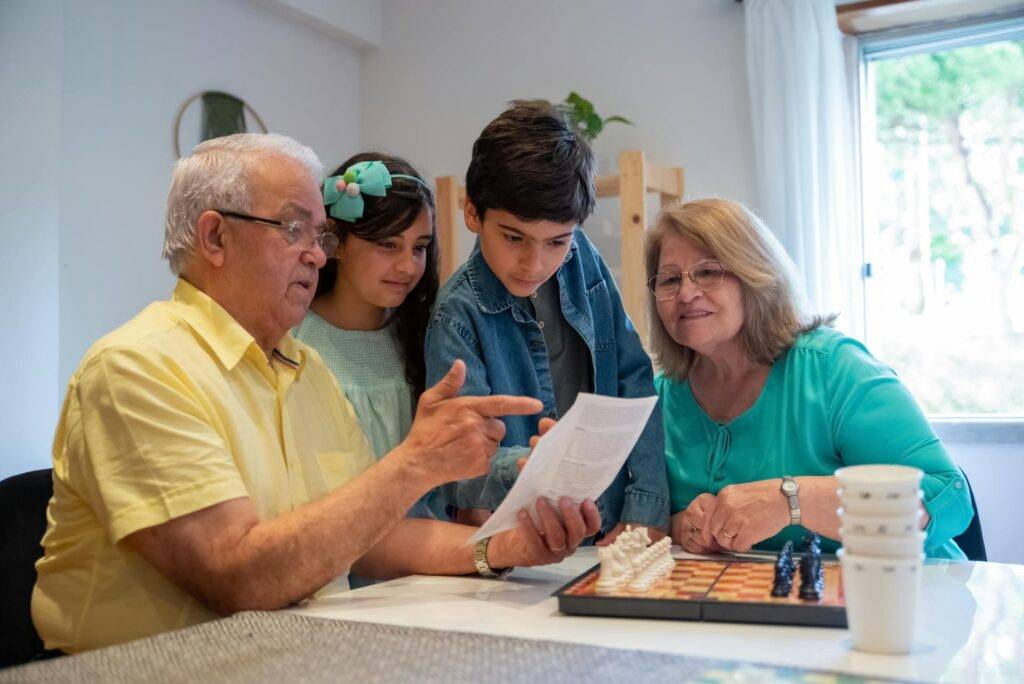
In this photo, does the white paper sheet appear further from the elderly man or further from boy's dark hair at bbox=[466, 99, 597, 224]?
boy's dark hair at bbox=[466, 99, 597, 224]

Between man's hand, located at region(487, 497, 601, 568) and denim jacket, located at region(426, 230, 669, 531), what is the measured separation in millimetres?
120

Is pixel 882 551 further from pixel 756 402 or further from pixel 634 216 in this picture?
pixel 634 216

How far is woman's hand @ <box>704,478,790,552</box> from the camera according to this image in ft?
5.58

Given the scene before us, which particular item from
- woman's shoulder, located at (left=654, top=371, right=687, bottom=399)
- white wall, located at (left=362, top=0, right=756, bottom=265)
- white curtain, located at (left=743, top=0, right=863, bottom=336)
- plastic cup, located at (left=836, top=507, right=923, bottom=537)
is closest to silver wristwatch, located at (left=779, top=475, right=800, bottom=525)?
woman's shoulder, located at (left=654, top=371, right=687, bottom=399)

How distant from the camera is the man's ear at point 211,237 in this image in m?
1.59

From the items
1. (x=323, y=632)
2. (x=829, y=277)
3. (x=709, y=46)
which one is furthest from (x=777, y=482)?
(x=709, y=46)

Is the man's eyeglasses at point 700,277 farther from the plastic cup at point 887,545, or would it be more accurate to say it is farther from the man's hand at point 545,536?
the plastic cup at point 887,545

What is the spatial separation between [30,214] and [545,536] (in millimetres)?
2529

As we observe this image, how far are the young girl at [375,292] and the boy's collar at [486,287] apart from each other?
151mm

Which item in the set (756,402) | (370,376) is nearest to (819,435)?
(756,402)

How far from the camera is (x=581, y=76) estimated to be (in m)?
4.64

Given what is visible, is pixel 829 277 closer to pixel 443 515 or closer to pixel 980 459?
pixel 980 459

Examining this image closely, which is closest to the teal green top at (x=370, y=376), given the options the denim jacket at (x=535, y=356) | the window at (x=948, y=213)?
the denim jacket at (x=535, y=356)

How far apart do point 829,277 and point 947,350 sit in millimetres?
651
